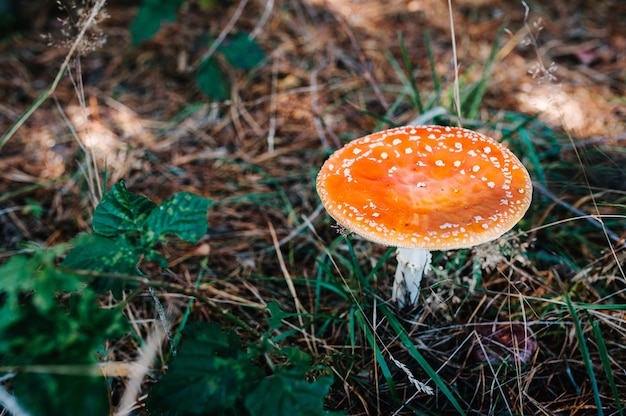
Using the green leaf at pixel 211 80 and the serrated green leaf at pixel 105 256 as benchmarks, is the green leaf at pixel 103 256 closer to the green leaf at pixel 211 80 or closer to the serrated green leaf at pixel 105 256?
the serrated green leaf at pixel 105 256

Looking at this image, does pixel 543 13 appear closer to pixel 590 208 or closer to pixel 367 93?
pixel 367 93

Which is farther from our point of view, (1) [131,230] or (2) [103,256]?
(1) [131,230]

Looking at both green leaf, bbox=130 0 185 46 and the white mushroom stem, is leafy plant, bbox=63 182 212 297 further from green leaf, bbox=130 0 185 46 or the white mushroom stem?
green leaf, bbox=130 0 185 46

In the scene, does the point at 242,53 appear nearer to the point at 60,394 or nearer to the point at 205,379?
the point at 205,379

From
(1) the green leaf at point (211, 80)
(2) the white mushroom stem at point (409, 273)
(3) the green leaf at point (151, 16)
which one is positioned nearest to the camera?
(2) the white mushroom stem at point (409, 273)

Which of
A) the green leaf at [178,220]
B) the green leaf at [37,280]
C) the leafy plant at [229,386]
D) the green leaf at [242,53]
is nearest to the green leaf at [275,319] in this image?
the leafy plant at [229,386]

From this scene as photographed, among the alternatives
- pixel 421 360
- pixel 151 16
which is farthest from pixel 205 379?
pixel 151 16
